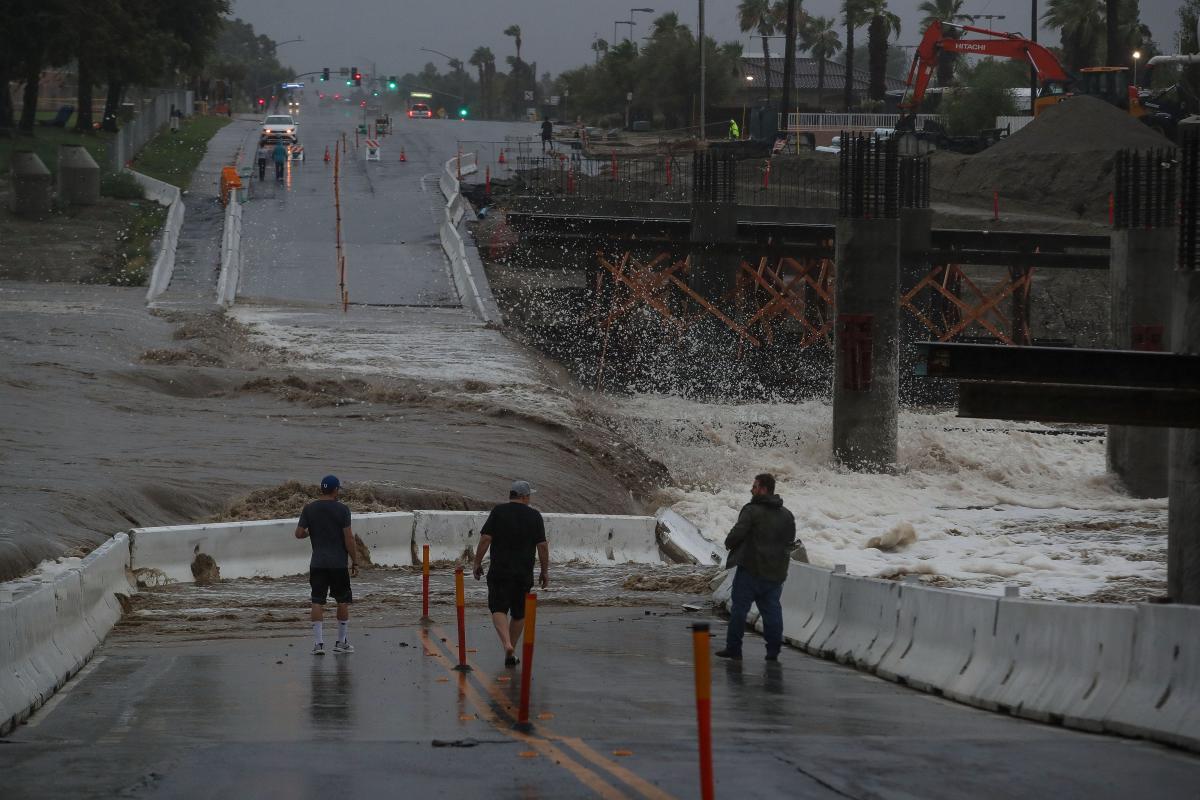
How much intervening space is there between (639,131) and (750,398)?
6593 cm

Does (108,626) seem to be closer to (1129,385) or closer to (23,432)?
(1129,385)

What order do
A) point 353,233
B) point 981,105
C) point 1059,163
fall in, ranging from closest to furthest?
point 353,233 → point 1059,163 → point 981,105

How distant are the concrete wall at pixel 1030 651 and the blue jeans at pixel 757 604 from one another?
2.48 ft

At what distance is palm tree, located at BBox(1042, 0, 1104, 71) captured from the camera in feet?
319

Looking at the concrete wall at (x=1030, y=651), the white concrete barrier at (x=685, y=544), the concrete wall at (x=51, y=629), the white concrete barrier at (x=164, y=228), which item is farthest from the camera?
the white concrete barrier at (x=164, y=228)

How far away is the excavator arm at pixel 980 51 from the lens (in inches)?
2896

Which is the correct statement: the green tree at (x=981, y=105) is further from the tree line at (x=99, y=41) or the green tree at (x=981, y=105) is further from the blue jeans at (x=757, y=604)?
the blue jeans at (x=757, y=604)

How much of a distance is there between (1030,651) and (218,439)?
18448 millimetres

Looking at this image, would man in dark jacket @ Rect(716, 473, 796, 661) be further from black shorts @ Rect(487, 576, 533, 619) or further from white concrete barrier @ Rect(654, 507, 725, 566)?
white concrete barrier @ Rect(654, 507, 725, 566)

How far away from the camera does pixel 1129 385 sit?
461 inches

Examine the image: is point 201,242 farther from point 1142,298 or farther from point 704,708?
point 704,708

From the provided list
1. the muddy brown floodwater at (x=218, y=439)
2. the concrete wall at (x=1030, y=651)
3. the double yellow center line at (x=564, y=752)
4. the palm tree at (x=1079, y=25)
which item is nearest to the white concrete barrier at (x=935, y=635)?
the concrete wall at (x=1030, y=651)

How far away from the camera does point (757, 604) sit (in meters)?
13.5

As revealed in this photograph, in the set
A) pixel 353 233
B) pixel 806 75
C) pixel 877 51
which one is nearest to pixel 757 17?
pixel 806 75
